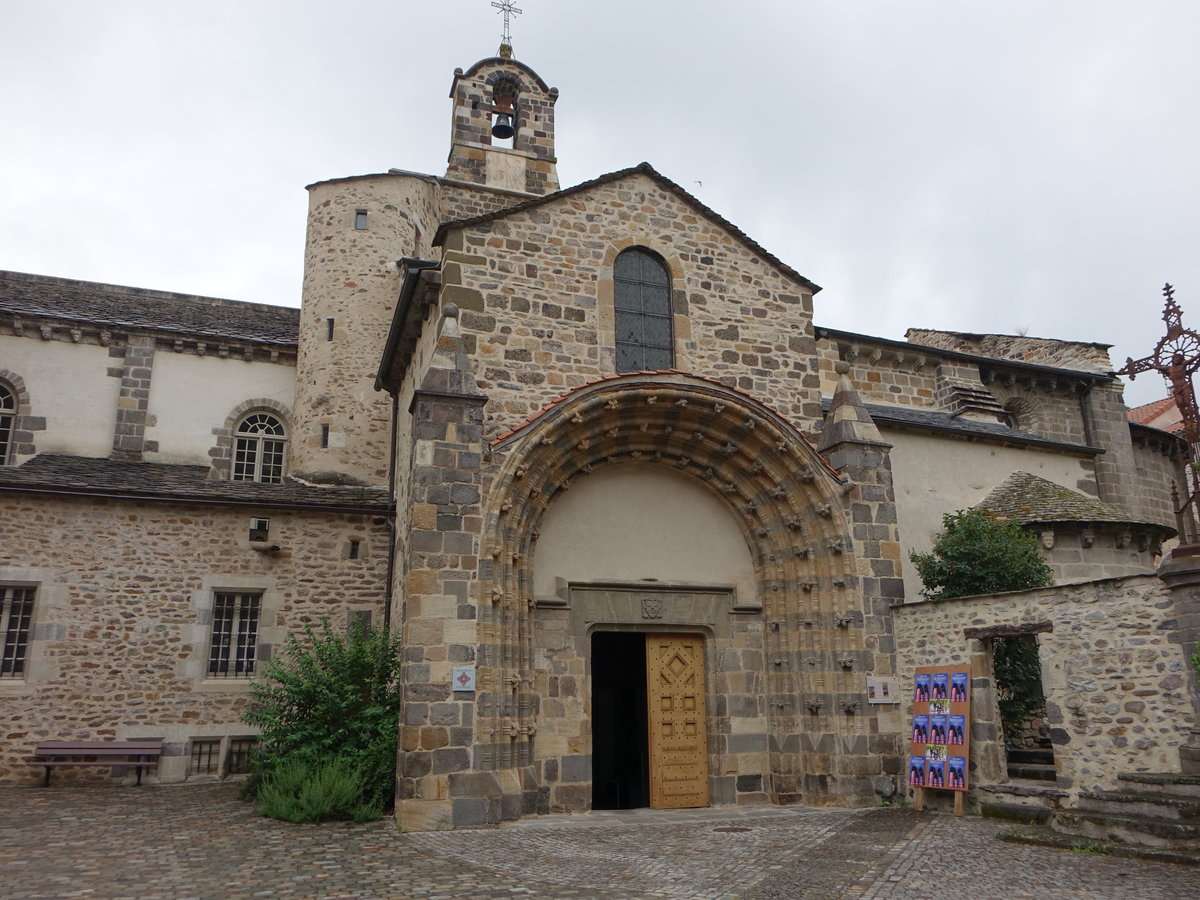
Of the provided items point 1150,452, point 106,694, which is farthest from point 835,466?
point 1150,452

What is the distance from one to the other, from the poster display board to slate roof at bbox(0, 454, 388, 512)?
8.29 m

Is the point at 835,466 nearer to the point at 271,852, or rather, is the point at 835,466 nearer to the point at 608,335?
the point at 608,335

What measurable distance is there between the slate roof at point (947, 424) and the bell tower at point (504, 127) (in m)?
8.43

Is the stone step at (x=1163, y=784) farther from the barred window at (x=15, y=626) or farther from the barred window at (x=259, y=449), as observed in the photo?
the barred window at (x=259, y=449)

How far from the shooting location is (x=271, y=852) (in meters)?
7.45

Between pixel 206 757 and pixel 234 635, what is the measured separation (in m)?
1.73

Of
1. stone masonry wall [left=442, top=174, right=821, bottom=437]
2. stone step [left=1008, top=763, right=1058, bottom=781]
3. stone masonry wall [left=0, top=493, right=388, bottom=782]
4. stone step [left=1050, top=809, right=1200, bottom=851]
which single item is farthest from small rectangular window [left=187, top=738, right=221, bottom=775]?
stone step [left=1050, top=809, right=1200, bottom=851]

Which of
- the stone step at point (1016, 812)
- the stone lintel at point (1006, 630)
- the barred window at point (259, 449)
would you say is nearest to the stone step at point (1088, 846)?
the stone step at point (1016, 812)

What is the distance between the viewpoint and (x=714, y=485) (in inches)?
467

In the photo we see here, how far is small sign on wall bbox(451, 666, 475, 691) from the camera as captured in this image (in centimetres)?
910

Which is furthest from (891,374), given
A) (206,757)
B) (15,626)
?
(15,626)

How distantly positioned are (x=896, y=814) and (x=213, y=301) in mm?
15351

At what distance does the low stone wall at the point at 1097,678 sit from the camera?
25.5 feet

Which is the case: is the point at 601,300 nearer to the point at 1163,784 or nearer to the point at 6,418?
the point at 1163,784
